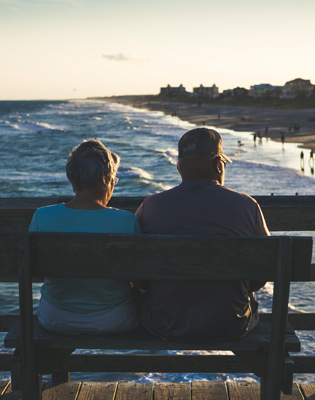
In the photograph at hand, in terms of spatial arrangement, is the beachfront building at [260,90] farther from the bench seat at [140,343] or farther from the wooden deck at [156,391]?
the bench seat at [140,343]

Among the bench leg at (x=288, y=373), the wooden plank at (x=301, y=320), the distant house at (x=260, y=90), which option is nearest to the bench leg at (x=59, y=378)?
the wooden plank at (x=301, y=320)

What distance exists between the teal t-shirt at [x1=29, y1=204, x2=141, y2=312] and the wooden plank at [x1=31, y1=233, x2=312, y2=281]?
0.20 meters

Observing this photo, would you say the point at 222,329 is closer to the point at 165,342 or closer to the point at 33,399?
the point at 165,342

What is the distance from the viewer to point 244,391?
3545 mm

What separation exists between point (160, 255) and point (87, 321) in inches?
22.1

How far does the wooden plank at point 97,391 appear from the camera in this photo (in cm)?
352

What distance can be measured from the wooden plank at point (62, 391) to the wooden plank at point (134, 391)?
0.27 metres

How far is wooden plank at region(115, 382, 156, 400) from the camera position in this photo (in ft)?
11.5

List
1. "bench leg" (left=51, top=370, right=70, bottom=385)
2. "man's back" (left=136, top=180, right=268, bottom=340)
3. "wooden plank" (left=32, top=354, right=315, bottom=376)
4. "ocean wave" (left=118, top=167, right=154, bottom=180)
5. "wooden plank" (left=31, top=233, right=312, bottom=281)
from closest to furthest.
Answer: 1. "wooden plank" (left=31, top=233, right=312, bottom=281)
2. "man's back" (left=136, top=180, right=268, bottom=340)
3. "wooden plank" (left=32, top=354, right=315, bottom=376)
4. "bench leg" (left=51, top=370, right=70, bottom=385)
5. "ocean wave" (left=118, top=167, right=154, bottom=180)

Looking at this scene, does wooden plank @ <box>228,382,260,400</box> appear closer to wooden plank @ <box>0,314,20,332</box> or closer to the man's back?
the man's back

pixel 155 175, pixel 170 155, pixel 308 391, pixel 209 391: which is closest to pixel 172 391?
pixel 209 391

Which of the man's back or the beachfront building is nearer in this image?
the man's back

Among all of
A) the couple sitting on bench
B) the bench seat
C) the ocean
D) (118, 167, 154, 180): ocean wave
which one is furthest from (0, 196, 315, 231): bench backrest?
(118, 167, 154, 180): ocean wave

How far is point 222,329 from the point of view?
2.60 m
